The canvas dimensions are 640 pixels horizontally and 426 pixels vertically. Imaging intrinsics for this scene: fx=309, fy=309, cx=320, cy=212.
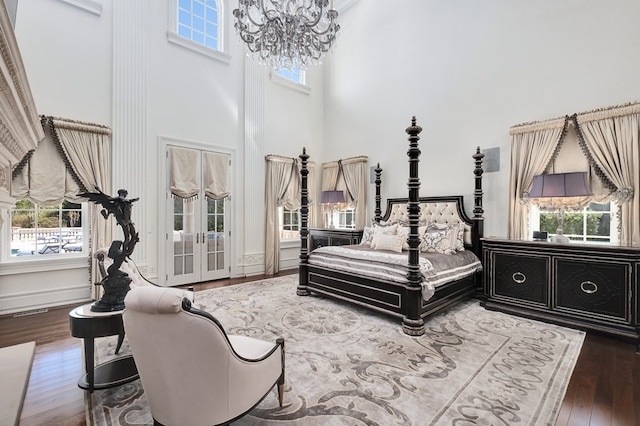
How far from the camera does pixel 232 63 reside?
6.23 meters

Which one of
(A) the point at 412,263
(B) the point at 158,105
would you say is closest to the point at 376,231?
(A) the point at 412,263

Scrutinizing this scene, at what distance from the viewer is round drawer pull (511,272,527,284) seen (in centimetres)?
399

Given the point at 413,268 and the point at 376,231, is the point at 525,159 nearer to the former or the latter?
the point at 376,231

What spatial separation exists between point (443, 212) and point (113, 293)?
4.82 metres

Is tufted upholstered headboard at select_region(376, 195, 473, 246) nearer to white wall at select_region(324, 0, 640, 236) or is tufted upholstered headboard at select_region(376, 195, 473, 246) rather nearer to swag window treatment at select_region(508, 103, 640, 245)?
white wall at select_region(324, 0, 640, 236)

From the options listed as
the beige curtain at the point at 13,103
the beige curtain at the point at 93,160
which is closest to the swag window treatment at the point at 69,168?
the beige curtain at the point at 93,160

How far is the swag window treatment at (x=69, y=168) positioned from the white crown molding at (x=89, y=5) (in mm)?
1746

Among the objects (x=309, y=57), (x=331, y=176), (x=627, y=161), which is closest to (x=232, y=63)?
(x=309, y=57)

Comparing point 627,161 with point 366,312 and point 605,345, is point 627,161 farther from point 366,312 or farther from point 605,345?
point 366,312

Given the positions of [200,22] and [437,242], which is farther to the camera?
[200,22]

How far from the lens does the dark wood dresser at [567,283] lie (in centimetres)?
325

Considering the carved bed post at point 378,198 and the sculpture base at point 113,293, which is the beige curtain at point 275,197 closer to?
the carved bed post at point 378,198

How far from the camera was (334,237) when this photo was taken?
661 cm

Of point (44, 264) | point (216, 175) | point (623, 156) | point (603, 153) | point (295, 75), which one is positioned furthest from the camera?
point (295, 75)
